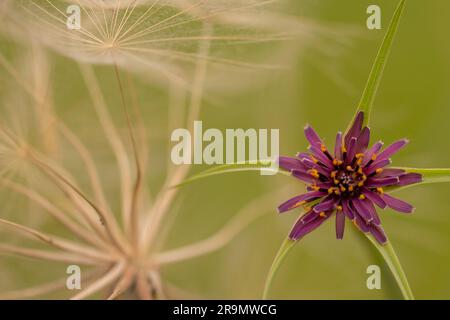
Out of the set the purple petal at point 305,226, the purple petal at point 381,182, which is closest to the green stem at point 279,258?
the purple petal at point 305,226

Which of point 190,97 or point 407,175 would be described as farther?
point 190,97

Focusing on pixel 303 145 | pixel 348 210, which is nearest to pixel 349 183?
pixel 348 210

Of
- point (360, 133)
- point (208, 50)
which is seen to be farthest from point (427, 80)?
point (208, 50)

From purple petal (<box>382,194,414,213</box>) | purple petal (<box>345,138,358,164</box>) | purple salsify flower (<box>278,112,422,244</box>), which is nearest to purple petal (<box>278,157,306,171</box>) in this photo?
purple salsify flower (<box>278,112,422,244</box>)

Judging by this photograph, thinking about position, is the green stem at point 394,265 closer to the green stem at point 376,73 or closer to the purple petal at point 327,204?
the purple petal at point 327,204

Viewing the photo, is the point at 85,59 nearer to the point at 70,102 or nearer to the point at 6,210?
the point at 70,102
